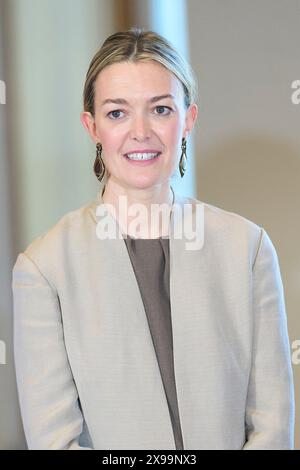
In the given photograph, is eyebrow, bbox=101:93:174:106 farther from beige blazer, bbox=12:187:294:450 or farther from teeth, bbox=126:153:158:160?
beige blazer, bbox=12:187:294:450

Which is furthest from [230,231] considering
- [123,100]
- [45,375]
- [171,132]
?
[45,375]

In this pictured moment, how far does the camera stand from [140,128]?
4.73ft

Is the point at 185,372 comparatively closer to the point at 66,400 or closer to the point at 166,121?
the point at 66,400

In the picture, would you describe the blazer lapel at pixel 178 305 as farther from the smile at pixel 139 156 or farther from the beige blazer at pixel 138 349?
the smile at pixel 139 156

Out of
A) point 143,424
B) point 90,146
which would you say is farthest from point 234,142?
point 143,424

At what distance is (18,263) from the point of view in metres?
1.47

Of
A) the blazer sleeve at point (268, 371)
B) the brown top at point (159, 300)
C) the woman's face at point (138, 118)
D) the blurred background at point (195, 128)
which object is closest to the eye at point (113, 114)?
the woman's face at point (138, 118)

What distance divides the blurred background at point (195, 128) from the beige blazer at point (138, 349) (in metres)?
0.15

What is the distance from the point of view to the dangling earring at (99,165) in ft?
4.97

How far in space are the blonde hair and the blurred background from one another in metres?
0.07

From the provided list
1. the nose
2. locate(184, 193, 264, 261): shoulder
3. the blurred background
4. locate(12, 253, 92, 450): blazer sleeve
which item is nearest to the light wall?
the blurred background

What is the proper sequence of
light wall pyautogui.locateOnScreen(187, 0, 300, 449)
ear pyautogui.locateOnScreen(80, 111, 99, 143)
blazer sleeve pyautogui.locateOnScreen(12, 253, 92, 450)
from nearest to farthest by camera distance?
blazer sleeve pyautogui.locateOnScreen(12, 253, 92, 450) → ear pyautogui.locateOnScreen(80, 111, 99, 143) → light wall pyautogui.locateOnScreen(187, 0, 300, 449)

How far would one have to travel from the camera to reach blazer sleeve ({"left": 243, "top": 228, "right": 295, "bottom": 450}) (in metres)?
1.43

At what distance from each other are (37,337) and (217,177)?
54cm
